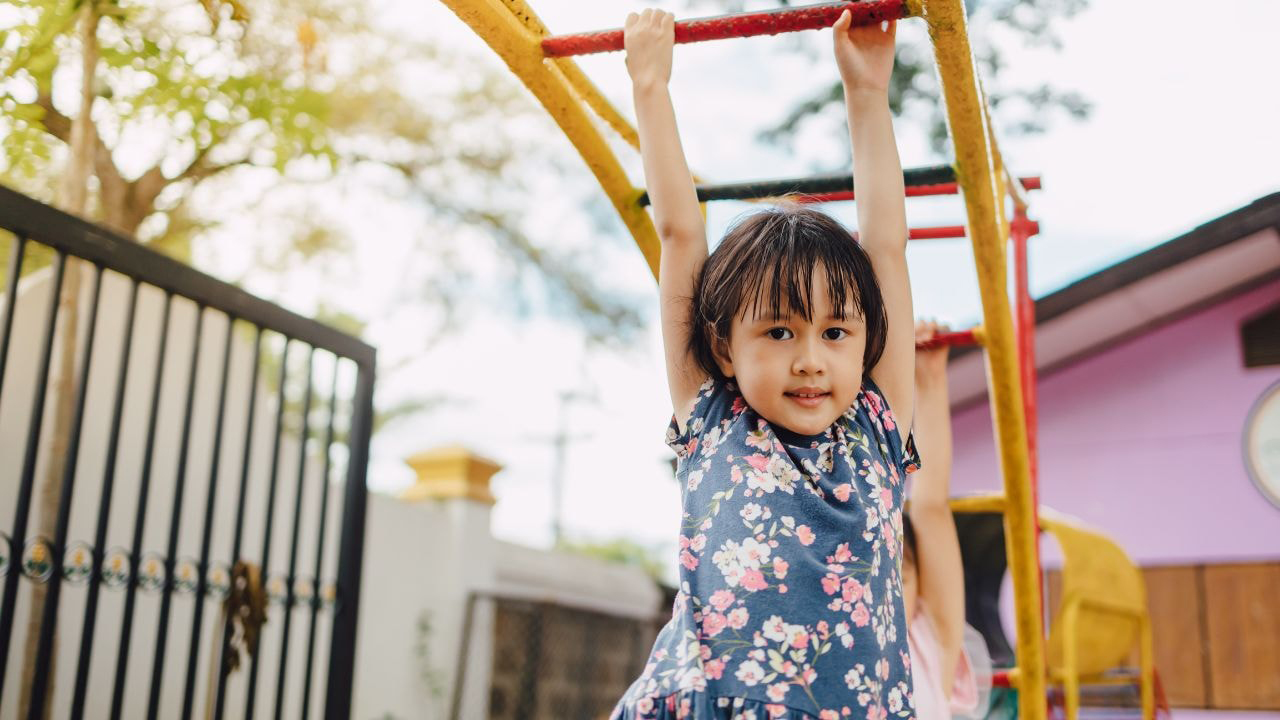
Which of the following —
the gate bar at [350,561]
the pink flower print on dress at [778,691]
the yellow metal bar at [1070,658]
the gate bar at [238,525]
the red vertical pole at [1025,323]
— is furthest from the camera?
the yellow metal bar at [1070,658]

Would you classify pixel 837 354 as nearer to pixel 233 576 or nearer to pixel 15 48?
pixel 233 576

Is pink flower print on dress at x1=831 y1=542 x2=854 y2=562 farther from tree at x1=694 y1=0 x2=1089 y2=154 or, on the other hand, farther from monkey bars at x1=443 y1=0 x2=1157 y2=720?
tree at x1=694 y1=0 x2=1089 y2=154

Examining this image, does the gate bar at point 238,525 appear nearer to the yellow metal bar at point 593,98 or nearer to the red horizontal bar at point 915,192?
the yellow metal bar at point 593,98

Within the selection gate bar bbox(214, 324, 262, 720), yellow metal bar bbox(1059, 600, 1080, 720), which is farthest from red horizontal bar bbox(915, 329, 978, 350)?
gate bar bbox(214, 324, 262, 720)

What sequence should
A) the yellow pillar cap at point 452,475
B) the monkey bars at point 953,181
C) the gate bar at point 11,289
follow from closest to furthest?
the monkey bars at point 953,181 → the gate bar at point 11,289 → the yellow pillar cap at point 452,475

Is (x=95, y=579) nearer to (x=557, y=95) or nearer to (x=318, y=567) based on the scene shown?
(x=318, y=567)

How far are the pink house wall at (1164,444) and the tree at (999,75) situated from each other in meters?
1.27

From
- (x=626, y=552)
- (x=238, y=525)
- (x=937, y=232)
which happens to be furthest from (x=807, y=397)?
(x=626, y=552)

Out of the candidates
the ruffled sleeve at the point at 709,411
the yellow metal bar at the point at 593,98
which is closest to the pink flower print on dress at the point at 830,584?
the ruffled sleeve at the point at 709,411

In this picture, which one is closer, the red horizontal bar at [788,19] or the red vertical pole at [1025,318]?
the red horizontal bar at [788,19]

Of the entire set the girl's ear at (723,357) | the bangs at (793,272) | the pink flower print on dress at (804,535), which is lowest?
the pink flower print on dress at (804,535)

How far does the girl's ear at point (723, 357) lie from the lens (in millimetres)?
1345

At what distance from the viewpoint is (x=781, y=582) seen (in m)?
1.21

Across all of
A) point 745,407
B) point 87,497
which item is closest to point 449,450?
point 87,497
